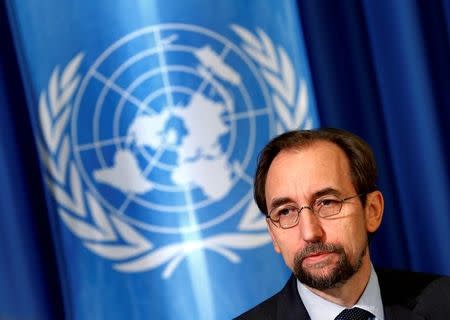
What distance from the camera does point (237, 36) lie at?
7.85 ft

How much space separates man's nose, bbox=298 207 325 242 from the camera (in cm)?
156

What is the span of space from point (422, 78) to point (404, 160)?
0.89ft

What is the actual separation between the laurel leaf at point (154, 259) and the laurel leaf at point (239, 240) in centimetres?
11

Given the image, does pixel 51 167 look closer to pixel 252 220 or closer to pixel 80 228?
pixel 80 228

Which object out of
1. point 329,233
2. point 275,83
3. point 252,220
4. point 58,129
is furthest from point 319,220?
point 58,129

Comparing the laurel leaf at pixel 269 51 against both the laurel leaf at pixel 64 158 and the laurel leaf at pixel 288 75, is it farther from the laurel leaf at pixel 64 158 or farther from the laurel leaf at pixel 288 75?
the laurel leaf at pixel 64 158

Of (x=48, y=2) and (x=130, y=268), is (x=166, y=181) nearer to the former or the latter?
(x=130, y=268)

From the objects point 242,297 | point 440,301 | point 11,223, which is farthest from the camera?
point 242,297

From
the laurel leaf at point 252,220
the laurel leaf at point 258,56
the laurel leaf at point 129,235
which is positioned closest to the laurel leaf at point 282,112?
the laurel leaf at point 258,56

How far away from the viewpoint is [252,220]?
7.79ft

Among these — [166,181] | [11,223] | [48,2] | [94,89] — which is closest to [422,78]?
[166,181]

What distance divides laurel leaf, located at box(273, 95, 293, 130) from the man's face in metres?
0.69

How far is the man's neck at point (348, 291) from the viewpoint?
1614 mm

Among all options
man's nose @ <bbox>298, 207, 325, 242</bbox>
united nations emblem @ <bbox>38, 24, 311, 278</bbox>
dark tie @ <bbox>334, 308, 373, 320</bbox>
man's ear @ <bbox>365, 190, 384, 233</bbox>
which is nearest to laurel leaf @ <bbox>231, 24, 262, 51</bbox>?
united nations emblem @ <bbox>38, 24, 311, 278</bbox>
